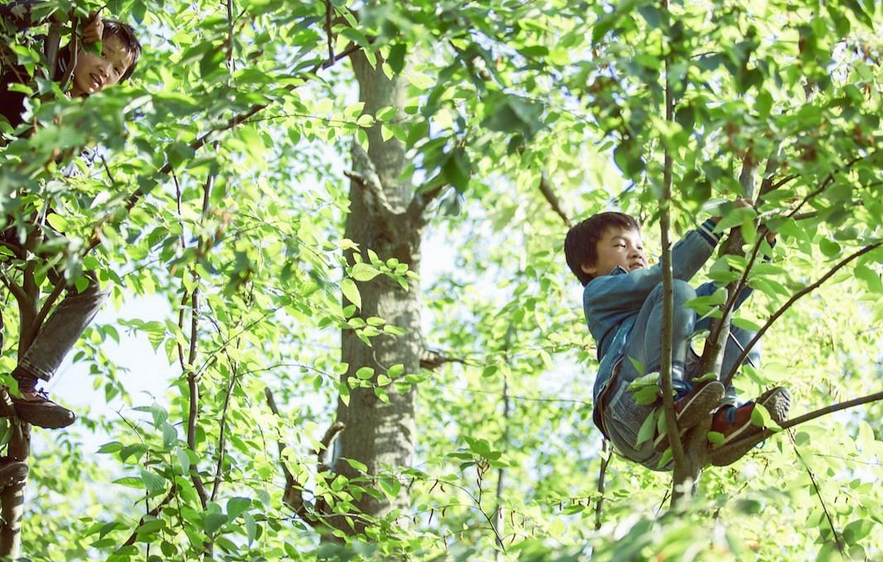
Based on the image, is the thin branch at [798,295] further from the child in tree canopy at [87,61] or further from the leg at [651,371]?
the child in tree canopy at [87,61]

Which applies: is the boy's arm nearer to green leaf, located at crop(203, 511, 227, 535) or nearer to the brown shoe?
green leaf, located at crop(203, 511, 227, 535)

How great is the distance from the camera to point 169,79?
3.05 metres

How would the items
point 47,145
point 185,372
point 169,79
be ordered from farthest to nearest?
point 185,372
point 169,79
point 47,145


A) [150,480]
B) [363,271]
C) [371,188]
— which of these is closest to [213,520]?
[150,480]

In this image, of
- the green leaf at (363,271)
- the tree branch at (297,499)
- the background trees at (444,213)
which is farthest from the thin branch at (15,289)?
the green leaf at (363,271)

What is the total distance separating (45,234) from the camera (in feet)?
13.0

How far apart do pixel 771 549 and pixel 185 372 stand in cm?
423

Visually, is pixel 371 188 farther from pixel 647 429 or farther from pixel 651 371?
pixel 647 429

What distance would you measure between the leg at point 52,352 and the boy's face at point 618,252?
2.13 m

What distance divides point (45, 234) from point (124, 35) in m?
1.05

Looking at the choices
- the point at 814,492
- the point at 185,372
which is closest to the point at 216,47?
the point at 185,372

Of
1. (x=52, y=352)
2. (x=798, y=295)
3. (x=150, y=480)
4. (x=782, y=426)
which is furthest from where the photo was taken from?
(x=52, y=352)

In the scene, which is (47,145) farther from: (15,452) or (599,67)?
(15,452)

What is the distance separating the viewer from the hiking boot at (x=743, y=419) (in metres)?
2.87
